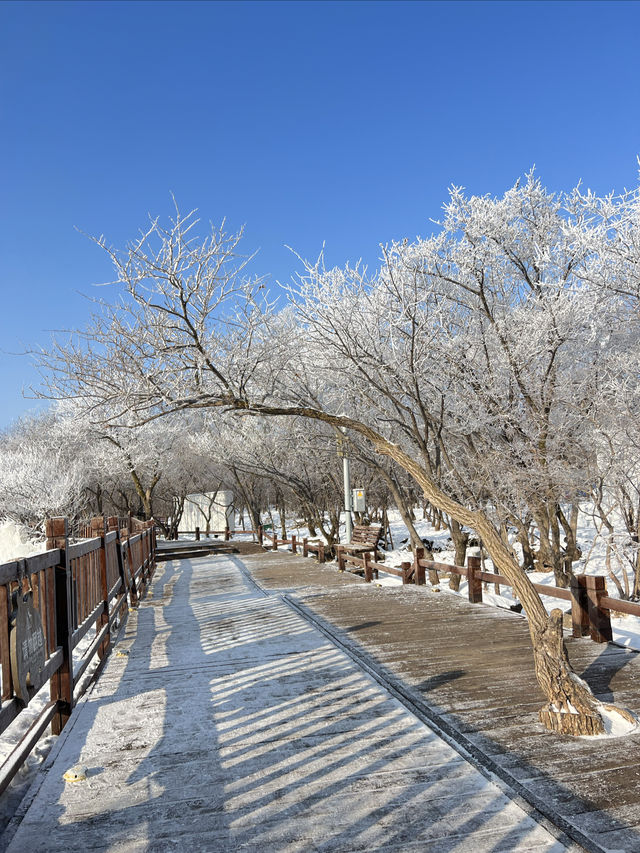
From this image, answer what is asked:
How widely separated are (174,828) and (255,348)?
9.05 meters

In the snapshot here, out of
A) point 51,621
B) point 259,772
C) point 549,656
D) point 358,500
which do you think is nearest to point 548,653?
point 549,656

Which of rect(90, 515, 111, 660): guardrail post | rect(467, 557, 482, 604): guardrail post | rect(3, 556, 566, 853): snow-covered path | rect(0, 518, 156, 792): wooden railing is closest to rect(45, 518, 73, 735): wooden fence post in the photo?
rect(0, 518, 156, 792): wooden railing

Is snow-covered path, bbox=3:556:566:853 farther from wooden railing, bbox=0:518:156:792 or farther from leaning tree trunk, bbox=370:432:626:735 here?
leaning tree trunk, bbox=370:432:626:735

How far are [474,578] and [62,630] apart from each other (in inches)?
234

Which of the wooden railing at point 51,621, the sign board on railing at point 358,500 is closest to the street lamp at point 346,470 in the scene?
the sign board on railing at point 358,500

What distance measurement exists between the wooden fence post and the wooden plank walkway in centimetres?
262

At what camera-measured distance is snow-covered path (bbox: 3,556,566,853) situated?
295 cm

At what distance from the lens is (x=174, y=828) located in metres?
3.06

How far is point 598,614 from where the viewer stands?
6.42m

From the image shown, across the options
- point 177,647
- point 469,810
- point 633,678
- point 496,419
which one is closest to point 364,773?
point 469,810

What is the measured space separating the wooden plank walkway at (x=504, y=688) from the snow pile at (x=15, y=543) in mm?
10154

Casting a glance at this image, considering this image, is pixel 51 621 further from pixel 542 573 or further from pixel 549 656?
Result: pixel 542 573

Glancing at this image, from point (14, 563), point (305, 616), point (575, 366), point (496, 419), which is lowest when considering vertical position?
point (305, 616)

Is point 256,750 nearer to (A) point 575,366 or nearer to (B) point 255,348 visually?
(B) point 255,348
